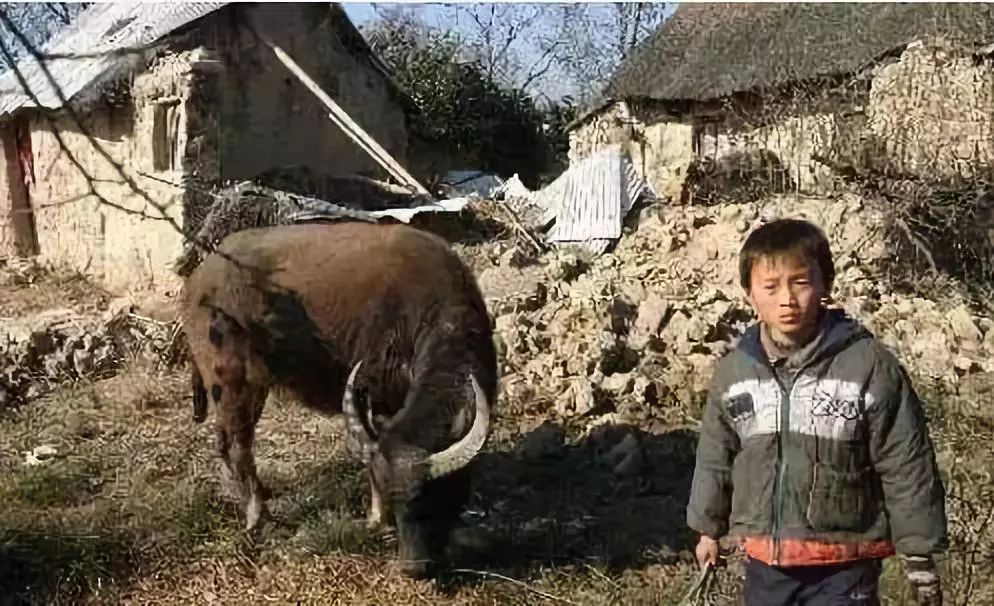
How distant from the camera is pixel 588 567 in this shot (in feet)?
15.4

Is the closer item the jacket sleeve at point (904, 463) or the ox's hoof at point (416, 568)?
the jacket sleeve at point (904, 463)

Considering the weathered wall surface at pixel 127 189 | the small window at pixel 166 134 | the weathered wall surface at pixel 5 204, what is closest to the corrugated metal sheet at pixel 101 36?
the weathered wall surface at pixel 127 189

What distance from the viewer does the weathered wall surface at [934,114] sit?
28.1 feet

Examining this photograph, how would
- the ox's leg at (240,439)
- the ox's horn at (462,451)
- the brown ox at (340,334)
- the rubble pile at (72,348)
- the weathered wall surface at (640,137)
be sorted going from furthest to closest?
the weathered wall surface at (640,137) → the rubble pile at (72,348) → the ox's leg at (240,439) → the brown ox at (340,334) → the ox's horn at (462,451)

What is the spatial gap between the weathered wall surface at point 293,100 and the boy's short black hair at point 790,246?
25.7ft

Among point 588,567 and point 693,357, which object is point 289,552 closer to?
point 588,567

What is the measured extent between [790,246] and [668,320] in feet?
17.1

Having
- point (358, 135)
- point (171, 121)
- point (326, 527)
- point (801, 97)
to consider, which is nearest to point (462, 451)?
point (326, 527)

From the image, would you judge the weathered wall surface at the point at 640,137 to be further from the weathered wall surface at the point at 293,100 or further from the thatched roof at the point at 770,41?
the weathered wall surface at the point at 293,100

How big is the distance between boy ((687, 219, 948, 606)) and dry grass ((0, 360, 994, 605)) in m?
1.15

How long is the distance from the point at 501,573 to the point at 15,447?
3.55 metres

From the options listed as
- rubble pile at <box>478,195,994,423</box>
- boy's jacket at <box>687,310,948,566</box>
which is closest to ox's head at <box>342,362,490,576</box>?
boy's jacket at <box>687,310,948,566</box>

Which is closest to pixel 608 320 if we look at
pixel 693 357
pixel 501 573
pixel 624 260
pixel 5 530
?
pixel 693 357

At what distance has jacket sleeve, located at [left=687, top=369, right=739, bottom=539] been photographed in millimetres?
2889
